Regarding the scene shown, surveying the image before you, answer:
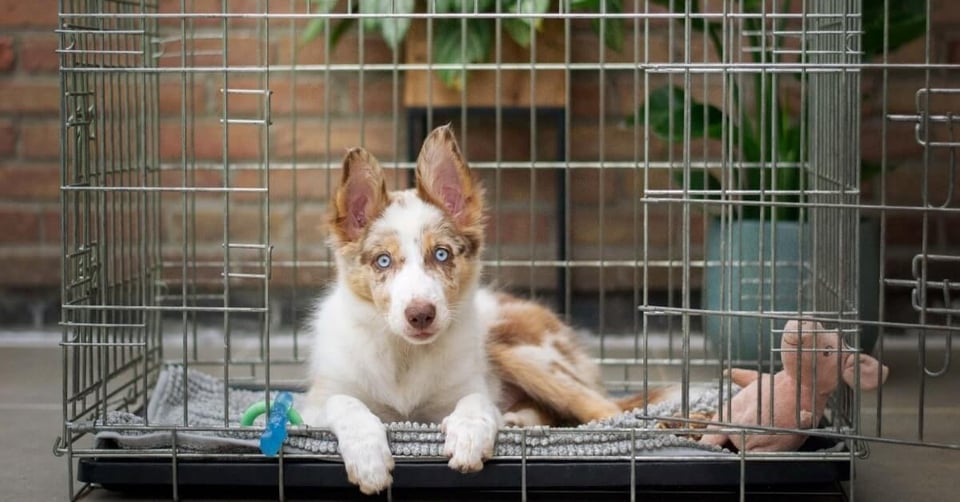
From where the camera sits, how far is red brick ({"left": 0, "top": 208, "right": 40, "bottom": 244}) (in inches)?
177

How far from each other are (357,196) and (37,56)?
2092 millimetres

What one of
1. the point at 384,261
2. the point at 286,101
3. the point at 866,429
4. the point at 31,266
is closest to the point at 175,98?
the point at 286,101

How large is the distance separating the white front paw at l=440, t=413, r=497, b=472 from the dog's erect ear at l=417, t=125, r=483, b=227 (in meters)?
0.44

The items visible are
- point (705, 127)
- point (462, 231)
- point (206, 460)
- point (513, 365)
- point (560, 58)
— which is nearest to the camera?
point (206, 460)

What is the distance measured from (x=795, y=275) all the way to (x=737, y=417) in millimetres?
1041

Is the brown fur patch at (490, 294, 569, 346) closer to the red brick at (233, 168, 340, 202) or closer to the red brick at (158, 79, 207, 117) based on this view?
the red brick at (233, 168, 340, 202)

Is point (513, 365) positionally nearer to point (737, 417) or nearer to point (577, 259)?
point (737, 417)

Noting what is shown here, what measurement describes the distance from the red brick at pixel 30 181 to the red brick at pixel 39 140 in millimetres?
33

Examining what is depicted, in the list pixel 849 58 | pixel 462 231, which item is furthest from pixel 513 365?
pixel 849 58

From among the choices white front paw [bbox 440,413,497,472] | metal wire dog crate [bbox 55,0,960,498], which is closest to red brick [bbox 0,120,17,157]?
metal wire dog crate [bbox 55,0,960,498]

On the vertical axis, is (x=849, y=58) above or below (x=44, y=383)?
above

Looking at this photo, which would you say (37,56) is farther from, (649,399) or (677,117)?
(649,399)

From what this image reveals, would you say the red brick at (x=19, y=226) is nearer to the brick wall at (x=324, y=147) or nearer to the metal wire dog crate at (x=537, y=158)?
the brick wall at (x=324, y=147)

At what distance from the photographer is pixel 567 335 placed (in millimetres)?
3281
